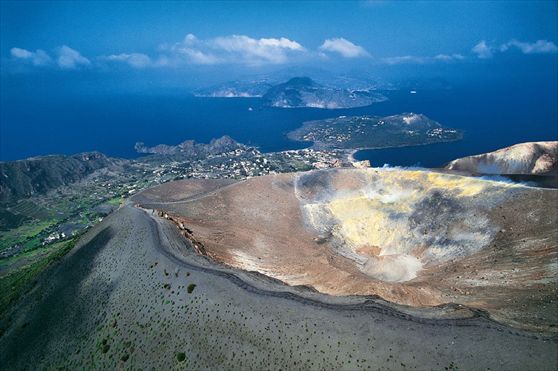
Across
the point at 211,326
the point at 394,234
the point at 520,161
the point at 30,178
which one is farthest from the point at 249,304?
the point at 30,178

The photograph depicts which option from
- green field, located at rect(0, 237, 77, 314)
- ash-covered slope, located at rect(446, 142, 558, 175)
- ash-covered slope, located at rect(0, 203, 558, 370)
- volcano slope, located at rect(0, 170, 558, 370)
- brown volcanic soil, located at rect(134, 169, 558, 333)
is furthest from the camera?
ash-covered slope, located at rect(446, 142, 558, 175)

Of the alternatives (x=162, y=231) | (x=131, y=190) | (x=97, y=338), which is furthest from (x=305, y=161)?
(x=97, y=338)

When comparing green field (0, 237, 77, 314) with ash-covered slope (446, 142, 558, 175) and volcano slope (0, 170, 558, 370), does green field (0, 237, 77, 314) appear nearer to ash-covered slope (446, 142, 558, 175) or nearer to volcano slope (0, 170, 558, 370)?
volcano slope (0, 170, 558, 370)

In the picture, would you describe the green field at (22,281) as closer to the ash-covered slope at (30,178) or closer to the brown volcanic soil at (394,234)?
the brown volcanic soil at (394,234)

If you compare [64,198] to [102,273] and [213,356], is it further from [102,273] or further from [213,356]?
[213,356]

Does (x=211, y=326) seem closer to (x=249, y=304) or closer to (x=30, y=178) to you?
(x=249, y=304)

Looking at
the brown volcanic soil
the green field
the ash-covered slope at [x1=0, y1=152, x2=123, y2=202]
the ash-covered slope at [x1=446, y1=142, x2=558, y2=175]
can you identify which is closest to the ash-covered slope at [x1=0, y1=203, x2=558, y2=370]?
the green field
